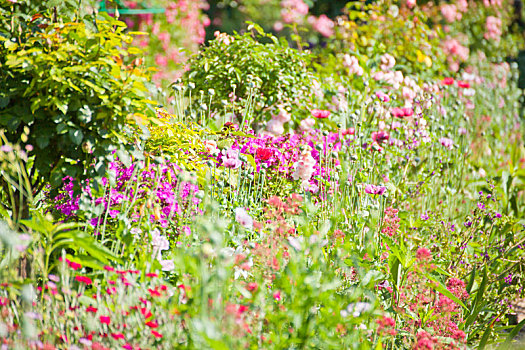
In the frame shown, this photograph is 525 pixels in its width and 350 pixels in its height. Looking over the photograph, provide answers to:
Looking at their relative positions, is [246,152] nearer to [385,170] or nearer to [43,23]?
[385,170]

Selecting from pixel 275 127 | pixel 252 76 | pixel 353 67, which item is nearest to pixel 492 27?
pixel 353 67

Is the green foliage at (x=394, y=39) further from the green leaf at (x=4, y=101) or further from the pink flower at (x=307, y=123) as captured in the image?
the green leaf at (x=4, y=101)

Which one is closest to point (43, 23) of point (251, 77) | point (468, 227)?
point (251, 77)

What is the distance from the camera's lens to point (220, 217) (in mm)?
2676

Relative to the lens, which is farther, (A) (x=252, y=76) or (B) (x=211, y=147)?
(A) (x=252, y=76)

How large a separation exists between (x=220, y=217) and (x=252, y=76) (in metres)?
1.52

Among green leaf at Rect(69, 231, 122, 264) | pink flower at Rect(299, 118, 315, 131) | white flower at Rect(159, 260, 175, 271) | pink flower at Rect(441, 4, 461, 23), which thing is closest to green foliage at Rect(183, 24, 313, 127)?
pink flower at Rect(299, 118, 315, 131)

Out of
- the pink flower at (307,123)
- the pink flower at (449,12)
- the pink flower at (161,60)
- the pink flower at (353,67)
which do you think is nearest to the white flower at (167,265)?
the pink flower at (307,123)

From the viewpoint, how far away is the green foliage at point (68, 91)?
6.42ft

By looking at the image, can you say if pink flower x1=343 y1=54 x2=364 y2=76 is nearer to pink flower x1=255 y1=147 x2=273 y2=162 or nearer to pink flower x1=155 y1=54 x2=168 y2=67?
pink flower x1=255 y1=147 x2=273 y2=162

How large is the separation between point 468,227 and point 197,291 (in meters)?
1.90

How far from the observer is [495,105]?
21.7 feet

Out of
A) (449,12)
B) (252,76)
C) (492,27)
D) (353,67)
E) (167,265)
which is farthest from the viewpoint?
(492,27)

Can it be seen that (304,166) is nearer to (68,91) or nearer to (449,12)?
(68,91)
